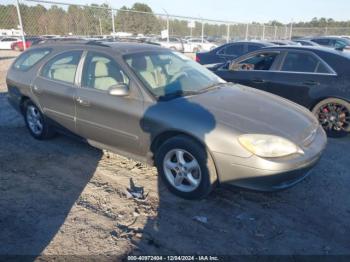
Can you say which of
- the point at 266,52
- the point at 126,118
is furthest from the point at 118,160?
the point at 266,52

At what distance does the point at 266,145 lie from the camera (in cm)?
302

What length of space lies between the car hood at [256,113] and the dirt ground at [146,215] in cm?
70

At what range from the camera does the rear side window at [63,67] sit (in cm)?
428

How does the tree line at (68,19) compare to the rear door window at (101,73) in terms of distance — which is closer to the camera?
the rear door window at (101,73)

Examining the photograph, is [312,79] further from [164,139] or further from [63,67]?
[63,67]

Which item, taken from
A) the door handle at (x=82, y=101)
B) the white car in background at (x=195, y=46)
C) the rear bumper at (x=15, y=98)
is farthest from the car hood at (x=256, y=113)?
the white car in background at (x=195, y=46)

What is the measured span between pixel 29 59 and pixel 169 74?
2596 mm

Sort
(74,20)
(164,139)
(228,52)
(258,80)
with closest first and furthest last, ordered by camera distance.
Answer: (164,139) < (258,80) < (228,52) < (74,20)

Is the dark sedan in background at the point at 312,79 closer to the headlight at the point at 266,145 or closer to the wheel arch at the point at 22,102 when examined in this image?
the headlight at the point at 266,145

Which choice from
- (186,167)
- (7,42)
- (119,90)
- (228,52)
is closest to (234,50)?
(228,52)

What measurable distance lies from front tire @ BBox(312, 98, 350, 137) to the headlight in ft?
9.21

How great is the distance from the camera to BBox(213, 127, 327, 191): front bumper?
2.99 metres

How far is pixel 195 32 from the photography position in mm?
28766

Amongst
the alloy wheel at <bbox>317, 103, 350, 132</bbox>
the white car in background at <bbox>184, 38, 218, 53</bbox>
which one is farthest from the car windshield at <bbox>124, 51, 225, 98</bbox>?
the white car in background at <bbox>184, 38, 218, 53</bbox>
